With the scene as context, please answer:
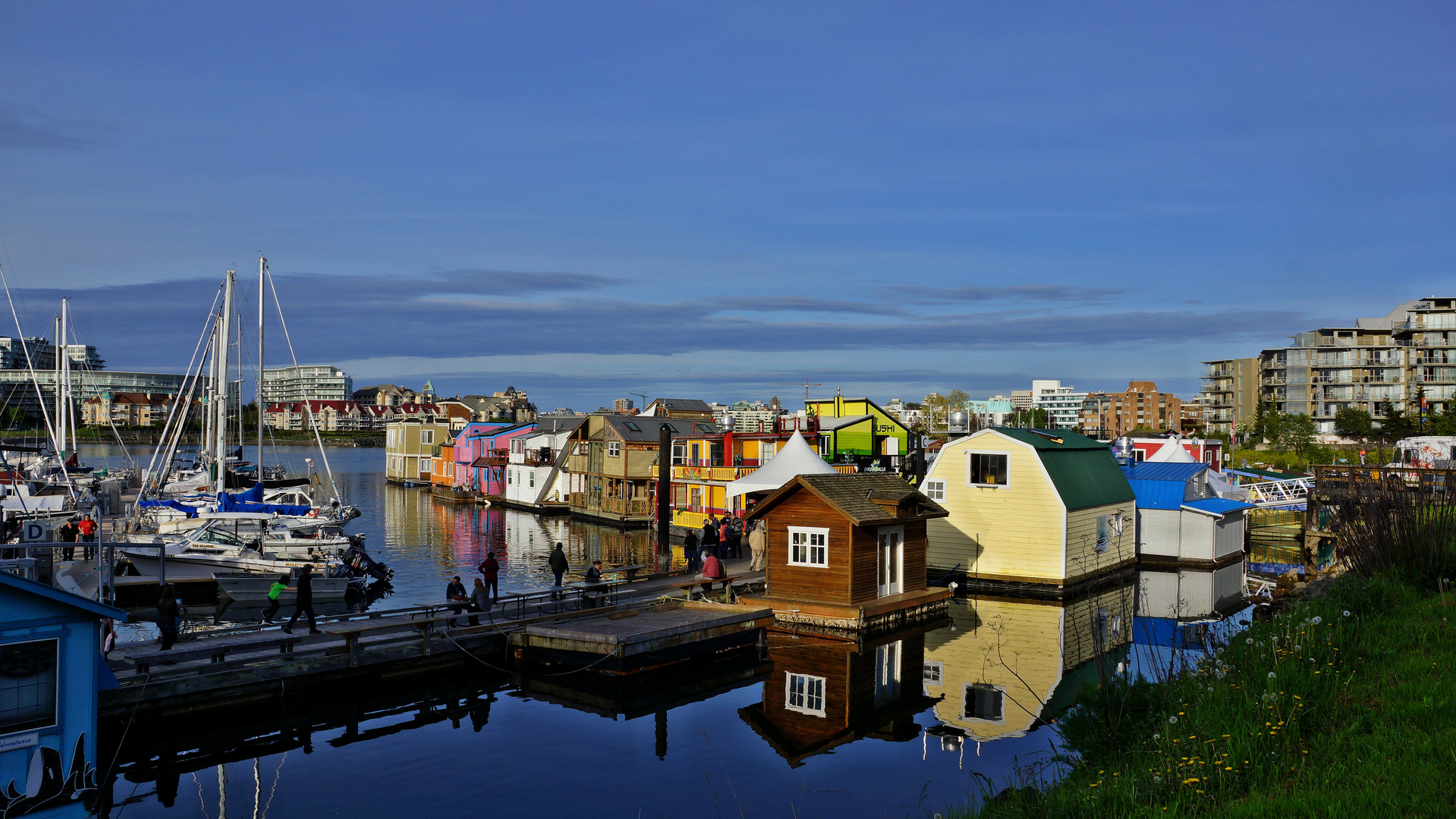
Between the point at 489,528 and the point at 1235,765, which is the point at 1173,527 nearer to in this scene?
the point at 1235,765

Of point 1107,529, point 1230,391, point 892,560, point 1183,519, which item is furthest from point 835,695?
point 1230,391

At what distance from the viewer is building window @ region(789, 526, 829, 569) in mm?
28906

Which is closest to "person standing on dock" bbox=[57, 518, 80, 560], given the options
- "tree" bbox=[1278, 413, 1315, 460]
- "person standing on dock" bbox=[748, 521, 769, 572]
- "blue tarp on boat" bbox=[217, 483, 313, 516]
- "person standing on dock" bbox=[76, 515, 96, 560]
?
"person standing on dock" bbox=[76, 515, 96, 560]

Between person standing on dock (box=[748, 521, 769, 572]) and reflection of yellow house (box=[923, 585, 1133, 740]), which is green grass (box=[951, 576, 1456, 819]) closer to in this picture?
reflection of yellow house (box=[923, 585, 1133, 740])

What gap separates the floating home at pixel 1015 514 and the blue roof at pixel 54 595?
88.7 feet

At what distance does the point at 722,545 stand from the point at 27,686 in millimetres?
25930

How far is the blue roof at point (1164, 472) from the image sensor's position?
4438cm

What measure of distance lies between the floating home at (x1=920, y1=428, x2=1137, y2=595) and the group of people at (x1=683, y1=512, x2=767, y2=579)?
249 inches

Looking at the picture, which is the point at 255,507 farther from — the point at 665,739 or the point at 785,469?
the point at 665,739

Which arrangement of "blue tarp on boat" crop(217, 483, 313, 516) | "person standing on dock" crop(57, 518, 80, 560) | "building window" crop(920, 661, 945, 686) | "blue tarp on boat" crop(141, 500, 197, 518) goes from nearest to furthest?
"building window" crop(920, 661, 945, 686)
"person standing on dock" crop(57, 518, 80, 560)
"blue tarp on boat" crop(141, 500, 197, 518)
"blue tarp on boat" crop(217, 483, 313, 516)

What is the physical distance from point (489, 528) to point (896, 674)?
139 ft

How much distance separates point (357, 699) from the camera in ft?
74.1

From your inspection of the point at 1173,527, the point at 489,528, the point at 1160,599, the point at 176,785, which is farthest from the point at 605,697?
the point at 489,528

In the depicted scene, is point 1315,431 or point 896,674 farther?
point 1315,431
